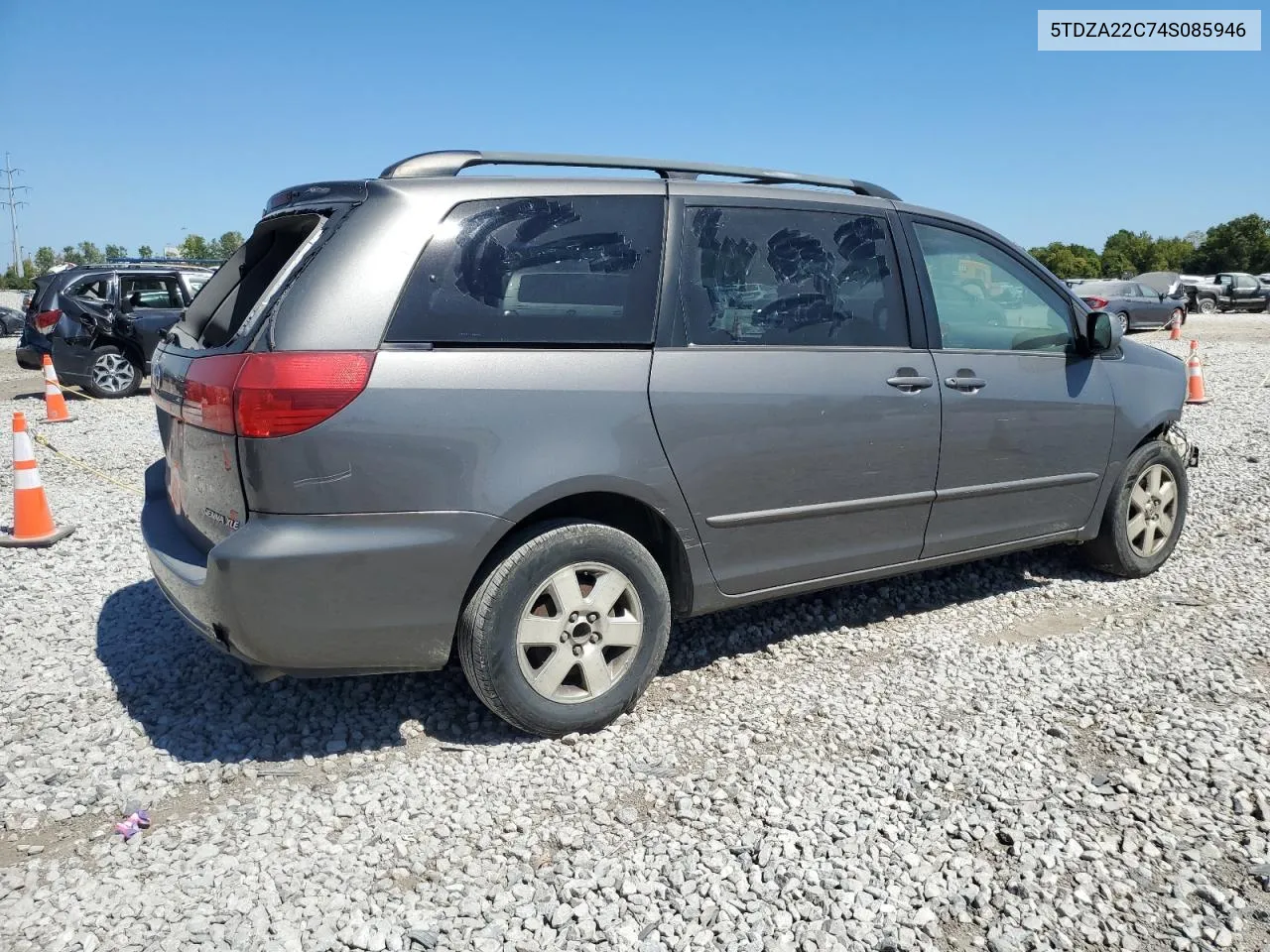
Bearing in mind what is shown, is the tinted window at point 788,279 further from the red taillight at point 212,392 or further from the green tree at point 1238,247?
the green tree at point 1238,247

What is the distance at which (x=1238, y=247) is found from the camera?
60.8m

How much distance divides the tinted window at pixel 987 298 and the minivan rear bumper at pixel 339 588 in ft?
7.64

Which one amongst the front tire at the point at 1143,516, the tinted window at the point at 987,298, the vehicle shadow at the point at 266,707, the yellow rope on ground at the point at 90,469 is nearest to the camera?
the vehicle shadow at the point at 266,707

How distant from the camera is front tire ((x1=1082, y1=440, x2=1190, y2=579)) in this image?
194 inches

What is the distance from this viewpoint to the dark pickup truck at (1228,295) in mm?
36406

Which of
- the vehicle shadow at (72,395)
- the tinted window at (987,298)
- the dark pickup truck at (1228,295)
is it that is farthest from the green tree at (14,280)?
the tinted window at (987,298)

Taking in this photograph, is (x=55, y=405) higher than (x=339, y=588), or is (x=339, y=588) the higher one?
(x=55, y=405)

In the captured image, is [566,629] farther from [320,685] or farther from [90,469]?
[90,469]

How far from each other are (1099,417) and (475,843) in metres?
3.59

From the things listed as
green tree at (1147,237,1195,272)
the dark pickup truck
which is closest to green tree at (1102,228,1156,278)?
green tree at (1147,237,1195,272)

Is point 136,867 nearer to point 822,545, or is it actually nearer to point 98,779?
point 98,779

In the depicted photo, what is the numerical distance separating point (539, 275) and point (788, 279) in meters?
1.08

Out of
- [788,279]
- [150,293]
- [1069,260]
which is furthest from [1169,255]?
[788,279]

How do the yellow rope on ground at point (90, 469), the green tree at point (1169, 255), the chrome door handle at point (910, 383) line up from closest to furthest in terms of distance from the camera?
the chrome door handle at point (910, 383) → the yellow rope on ground at point (90, 469) → the green tree at point (1169, 255)
